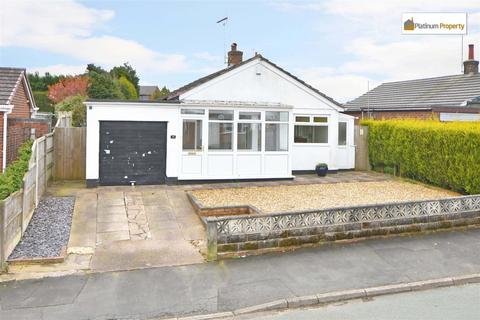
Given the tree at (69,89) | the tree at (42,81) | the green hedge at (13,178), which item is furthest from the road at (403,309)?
the tree at (42,81)

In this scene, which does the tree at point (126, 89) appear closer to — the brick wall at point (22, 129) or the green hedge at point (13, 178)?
the brick wall at point (22, 129)

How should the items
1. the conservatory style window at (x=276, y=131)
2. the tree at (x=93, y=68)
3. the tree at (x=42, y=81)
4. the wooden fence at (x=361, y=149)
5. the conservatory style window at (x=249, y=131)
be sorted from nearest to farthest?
the conservatory style window at (x=249, y=131) < the conservatory style window at (x=276, y=131) < the wooden fence at (x=361, y=149) < the tree at (x=93, y=68) < the tree at (x=42, y=81)

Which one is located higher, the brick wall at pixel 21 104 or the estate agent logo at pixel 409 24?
the estate agent logo at pixel 409 24

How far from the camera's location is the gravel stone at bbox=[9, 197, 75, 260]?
7.81 metres

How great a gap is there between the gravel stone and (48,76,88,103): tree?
31105mm

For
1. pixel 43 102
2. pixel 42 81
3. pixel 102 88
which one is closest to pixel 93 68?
pixel 43 102

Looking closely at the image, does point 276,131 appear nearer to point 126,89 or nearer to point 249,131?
point 249,131

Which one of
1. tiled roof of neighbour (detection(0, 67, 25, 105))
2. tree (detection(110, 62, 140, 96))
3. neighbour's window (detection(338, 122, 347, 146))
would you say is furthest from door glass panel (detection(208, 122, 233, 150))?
tree (detection(110, 62, 140, 96))

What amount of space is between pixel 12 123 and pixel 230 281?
1076 cm

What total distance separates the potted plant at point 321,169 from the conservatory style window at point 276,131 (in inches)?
100

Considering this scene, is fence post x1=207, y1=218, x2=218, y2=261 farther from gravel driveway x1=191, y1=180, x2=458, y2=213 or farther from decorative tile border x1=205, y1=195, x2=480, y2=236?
gravel driveway x1=191, y1=180, x2=458, y2=213

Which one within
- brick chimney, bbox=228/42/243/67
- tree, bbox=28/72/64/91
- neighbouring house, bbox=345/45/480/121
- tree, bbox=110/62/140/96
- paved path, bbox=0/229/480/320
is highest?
tree, bbox=110/62/140/96

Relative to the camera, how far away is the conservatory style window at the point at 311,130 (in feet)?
58.5

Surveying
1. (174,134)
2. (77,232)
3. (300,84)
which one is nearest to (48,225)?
(77,232)
